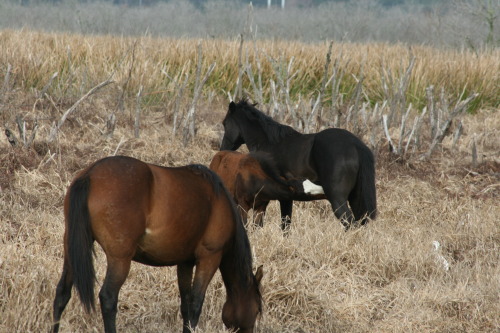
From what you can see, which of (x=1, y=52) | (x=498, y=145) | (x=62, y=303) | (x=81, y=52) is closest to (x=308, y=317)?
(x=62, y=303)

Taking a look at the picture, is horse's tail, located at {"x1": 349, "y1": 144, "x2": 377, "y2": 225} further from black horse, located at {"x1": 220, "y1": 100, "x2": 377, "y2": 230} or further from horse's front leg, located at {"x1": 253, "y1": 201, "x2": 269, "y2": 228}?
horse's front leg, located at {"x1": 253, "y1": 201, "x2": 269, "y2": 228}

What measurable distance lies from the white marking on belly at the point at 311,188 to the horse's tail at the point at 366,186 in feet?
1.22

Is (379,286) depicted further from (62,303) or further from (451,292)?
(62,303)

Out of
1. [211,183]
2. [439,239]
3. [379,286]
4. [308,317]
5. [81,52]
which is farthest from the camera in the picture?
[81,52]

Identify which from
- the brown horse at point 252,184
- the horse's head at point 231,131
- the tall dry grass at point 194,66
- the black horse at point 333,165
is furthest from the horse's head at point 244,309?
the tall dry grass at point 194,66

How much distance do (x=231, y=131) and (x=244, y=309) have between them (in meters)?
4.31

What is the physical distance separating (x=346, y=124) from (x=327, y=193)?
11.4 feet

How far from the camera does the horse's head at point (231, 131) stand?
26.9 ft

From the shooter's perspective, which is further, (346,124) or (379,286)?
(346,124)

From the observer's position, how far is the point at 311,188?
7008mm

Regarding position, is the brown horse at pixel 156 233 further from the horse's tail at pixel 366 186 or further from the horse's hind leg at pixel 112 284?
the horse's tail at pixel 366 186

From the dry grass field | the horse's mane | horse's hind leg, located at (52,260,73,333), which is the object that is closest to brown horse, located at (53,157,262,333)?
horse's hind leg, located at (52,260,73,333)

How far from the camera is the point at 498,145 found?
1162 centimetres

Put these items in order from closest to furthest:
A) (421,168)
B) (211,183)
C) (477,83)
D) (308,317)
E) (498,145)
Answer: (211,183), (308,317), (421,168), (498,145), (477,83)
